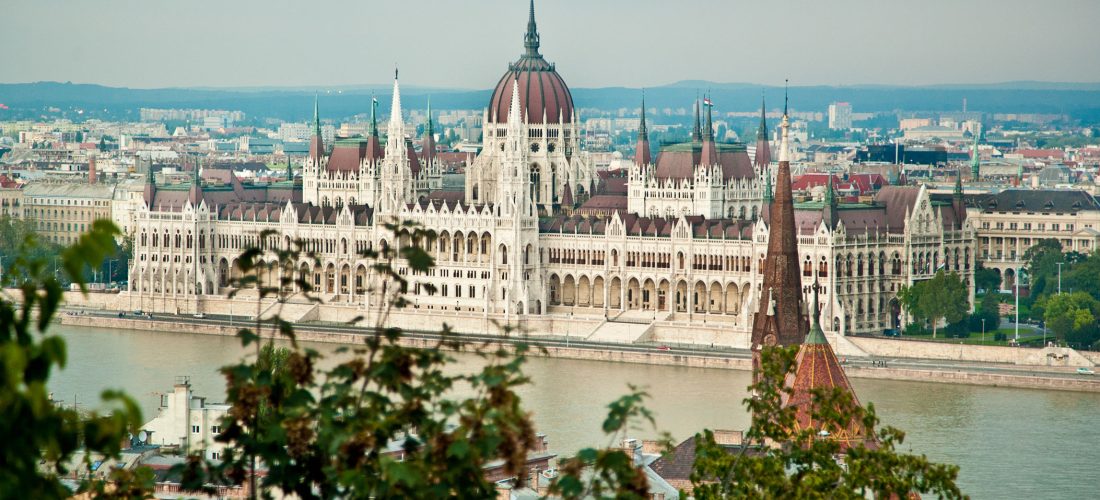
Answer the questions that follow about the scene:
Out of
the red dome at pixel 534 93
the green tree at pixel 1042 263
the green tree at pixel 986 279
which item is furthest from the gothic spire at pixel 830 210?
the red dome at pixel 534 93

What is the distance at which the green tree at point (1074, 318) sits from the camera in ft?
221

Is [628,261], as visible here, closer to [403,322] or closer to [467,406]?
[403,322]

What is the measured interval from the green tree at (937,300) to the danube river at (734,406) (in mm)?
9447

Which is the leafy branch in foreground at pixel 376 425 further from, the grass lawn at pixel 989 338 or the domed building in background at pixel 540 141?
the domed building in background at pixel 540 141

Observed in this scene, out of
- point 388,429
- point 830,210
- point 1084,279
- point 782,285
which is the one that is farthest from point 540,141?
point 388,429

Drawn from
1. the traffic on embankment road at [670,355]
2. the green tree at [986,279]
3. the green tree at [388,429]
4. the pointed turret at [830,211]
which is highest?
the pointed turret at [830,211]

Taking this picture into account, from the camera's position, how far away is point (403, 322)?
248 feet

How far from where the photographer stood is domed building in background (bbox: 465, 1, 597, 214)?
275 ft

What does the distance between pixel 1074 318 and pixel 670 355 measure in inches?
485

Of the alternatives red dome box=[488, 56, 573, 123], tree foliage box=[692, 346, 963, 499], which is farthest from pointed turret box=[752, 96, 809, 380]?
red dome box=[488, 56, 573, 123]

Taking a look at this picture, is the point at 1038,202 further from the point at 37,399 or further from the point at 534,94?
the point at 37,399

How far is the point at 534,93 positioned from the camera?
276 ft

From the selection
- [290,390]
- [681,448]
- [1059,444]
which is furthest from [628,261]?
[290,390]

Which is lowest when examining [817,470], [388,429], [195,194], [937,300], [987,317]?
Answer: [987,317]
